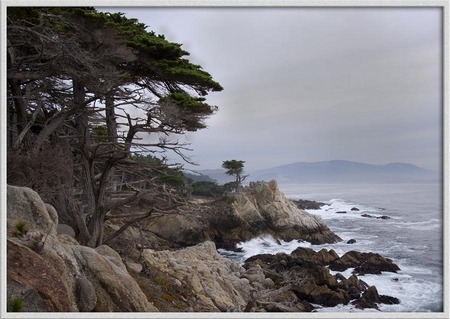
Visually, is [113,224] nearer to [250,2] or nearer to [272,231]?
[250,2]

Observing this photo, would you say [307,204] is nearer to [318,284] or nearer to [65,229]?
[318,284]

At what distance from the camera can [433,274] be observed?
1274 centimetres

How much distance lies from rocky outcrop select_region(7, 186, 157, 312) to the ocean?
6438 mm

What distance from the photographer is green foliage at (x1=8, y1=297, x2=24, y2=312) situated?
396 cm

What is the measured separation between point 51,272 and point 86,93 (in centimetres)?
561

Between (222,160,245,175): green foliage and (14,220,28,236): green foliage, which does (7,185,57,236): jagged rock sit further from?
(222,160,245,175): green foliage

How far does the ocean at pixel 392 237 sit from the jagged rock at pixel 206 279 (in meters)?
2.99

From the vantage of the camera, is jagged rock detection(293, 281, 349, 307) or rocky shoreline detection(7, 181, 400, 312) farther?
jagged rock detection(293, 281, 349, 307)

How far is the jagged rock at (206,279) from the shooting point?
815 cm

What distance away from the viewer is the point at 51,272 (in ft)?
13.8

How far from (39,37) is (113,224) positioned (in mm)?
6104

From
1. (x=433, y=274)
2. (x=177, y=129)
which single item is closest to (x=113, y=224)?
(x=177, y=129)

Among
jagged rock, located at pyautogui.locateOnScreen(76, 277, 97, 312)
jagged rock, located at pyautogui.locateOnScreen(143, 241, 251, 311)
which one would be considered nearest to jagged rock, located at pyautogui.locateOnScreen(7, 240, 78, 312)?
jagged rock, located at pyautogui.locateOnScreen(76, 277, 97, 312)

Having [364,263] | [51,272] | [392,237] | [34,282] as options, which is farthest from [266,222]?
[34,282]
